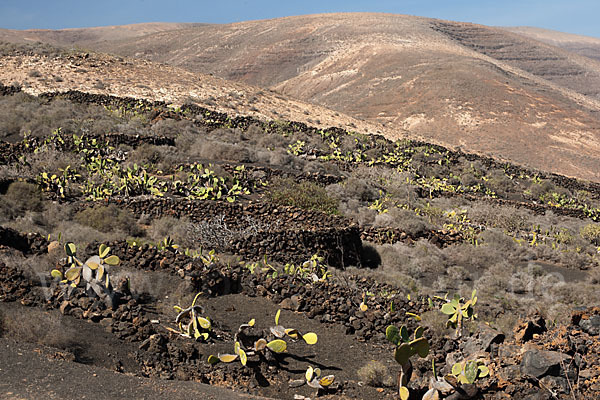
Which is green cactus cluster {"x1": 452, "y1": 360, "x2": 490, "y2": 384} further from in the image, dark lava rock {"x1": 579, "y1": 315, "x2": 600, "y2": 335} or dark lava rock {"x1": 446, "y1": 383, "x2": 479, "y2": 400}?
dark lava rock {"x1": 579, "y1": 315, "x2": 600, "y2": 335}

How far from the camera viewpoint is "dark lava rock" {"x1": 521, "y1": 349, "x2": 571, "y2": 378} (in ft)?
18.4

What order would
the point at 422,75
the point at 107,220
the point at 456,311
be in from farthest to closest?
the point at 422,75, the point at 107,220, the point at 456,311

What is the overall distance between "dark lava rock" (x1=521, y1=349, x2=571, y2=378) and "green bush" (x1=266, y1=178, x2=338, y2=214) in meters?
9.11

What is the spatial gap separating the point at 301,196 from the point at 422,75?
40.6 m

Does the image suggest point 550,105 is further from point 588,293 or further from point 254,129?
point 588,293

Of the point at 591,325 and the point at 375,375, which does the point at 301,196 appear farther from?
the point at 591,325

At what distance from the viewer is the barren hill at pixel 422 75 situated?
39812mm

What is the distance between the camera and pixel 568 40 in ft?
523

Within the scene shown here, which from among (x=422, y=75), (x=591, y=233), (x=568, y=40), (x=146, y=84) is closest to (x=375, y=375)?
(x=591, y=233)

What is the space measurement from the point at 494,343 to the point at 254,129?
20101mm

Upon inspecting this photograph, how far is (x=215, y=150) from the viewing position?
20.0 m

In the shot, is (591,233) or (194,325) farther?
(591,233)

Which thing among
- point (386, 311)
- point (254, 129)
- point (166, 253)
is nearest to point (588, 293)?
point (386, 311)

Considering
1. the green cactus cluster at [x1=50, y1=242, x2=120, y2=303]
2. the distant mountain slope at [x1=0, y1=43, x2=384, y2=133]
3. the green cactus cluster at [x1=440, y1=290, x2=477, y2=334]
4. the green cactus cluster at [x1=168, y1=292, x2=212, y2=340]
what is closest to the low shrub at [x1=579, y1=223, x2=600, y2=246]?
the green cactus cluster at [x1=440, y1=290, x2=477, y2=334]
